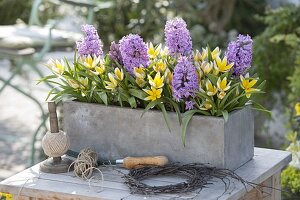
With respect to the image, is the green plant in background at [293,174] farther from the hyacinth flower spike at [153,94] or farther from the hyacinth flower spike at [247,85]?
the hyacinth flower spike at [153,94]

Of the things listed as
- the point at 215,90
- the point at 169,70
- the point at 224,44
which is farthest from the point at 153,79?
the point at 224,44

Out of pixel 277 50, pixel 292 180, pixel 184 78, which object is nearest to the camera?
pixel 184 78

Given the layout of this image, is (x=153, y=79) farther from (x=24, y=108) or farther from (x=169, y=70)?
(x=24, y=108)

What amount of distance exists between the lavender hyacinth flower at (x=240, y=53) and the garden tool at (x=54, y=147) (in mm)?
568

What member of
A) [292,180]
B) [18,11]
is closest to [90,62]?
[292,180]

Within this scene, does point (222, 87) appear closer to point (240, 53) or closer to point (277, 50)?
point (240, 53)

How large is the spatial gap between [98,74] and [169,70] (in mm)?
249

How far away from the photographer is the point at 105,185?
2.33m

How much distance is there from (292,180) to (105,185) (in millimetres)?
1216

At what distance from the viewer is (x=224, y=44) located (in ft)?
18.6

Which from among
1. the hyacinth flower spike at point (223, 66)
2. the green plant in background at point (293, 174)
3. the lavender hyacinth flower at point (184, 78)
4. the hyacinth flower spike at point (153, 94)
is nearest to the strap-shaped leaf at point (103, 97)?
the hyacinth flower spike at point (153, 94)

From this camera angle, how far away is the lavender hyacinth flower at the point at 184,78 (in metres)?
2.30

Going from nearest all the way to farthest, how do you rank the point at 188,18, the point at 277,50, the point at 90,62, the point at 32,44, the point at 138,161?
1. the point at 138,161
2. the point at 90,62
3. the point at 32,44
4. the point at 277,50
5. the point at 188,18

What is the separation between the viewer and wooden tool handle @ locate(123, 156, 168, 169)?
7.78 feet
